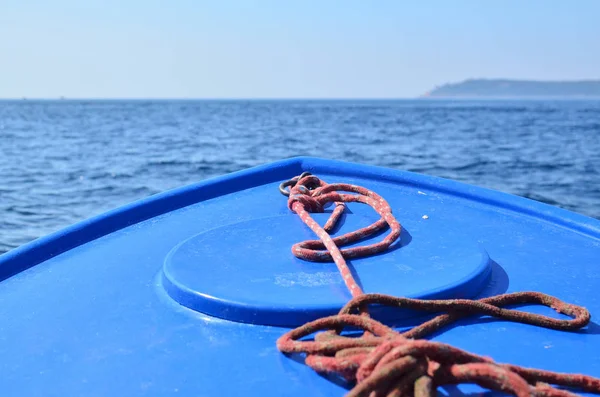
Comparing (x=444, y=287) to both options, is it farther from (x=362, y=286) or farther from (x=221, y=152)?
(x=221, y=152)

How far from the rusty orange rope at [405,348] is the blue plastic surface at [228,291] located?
4cm

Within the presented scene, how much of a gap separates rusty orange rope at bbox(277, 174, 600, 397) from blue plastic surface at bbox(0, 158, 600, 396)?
0.14ft

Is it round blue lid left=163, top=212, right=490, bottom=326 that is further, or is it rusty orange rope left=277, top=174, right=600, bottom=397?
round blue lid left=163, top=212, right=490, bottom=326

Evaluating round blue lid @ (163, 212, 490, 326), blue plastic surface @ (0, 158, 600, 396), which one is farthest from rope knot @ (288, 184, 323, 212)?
round blue lid @ (163, 212, 490, 326)

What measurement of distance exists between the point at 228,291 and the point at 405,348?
2.01 feet

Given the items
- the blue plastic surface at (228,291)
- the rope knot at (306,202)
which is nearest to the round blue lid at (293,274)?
the blue plastic surface at (228,291)

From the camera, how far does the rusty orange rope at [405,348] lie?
1.23m

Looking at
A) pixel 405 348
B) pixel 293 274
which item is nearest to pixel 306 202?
pixel 293 274

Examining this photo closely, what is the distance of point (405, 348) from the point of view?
126 cm

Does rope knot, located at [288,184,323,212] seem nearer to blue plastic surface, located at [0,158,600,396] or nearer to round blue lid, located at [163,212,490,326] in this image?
blue plastic surface, located at [0,158,600,396]

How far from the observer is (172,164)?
1521 centimetres

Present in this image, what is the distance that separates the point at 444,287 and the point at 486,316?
17 cm

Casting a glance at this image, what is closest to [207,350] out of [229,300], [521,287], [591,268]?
[229,300]

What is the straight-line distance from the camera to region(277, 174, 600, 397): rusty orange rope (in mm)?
1232
